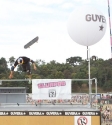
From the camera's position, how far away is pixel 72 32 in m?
11.9

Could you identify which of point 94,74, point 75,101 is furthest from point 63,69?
point 75,101

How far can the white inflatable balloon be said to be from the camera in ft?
37.9

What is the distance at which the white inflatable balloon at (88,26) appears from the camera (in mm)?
11562

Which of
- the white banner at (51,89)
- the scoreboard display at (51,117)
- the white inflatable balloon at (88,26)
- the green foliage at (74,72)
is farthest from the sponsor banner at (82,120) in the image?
the green foliage at (74,72)

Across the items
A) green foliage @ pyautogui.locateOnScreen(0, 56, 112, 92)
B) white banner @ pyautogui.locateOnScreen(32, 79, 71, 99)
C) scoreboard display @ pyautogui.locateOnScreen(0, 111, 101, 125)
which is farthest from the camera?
green foliage @ pyautogui.locateOnScreen(0, 56, 112, 92)

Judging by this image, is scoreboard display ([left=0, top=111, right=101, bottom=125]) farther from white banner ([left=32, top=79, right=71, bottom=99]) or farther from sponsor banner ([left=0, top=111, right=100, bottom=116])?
white banner ([left=32, top=79, right=71, bottom=99])

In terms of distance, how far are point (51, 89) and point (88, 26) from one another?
2635 millimetres

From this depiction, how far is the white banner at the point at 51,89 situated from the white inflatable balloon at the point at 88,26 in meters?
1.93

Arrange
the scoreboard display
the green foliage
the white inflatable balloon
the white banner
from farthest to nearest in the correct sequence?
the green foliage < the white inflatable balloon < the white banner < the scoreboard display

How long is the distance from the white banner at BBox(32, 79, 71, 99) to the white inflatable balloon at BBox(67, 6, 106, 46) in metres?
1.93

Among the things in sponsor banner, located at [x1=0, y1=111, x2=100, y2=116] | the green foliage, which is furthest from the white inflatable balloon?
the green foliage

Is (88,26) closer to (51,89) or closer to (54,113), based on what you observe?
(51,89)

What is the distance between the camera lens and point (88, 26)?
38.0 ft

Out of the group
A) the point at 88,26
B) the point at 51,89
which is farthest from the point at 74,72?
the point at 51,89
